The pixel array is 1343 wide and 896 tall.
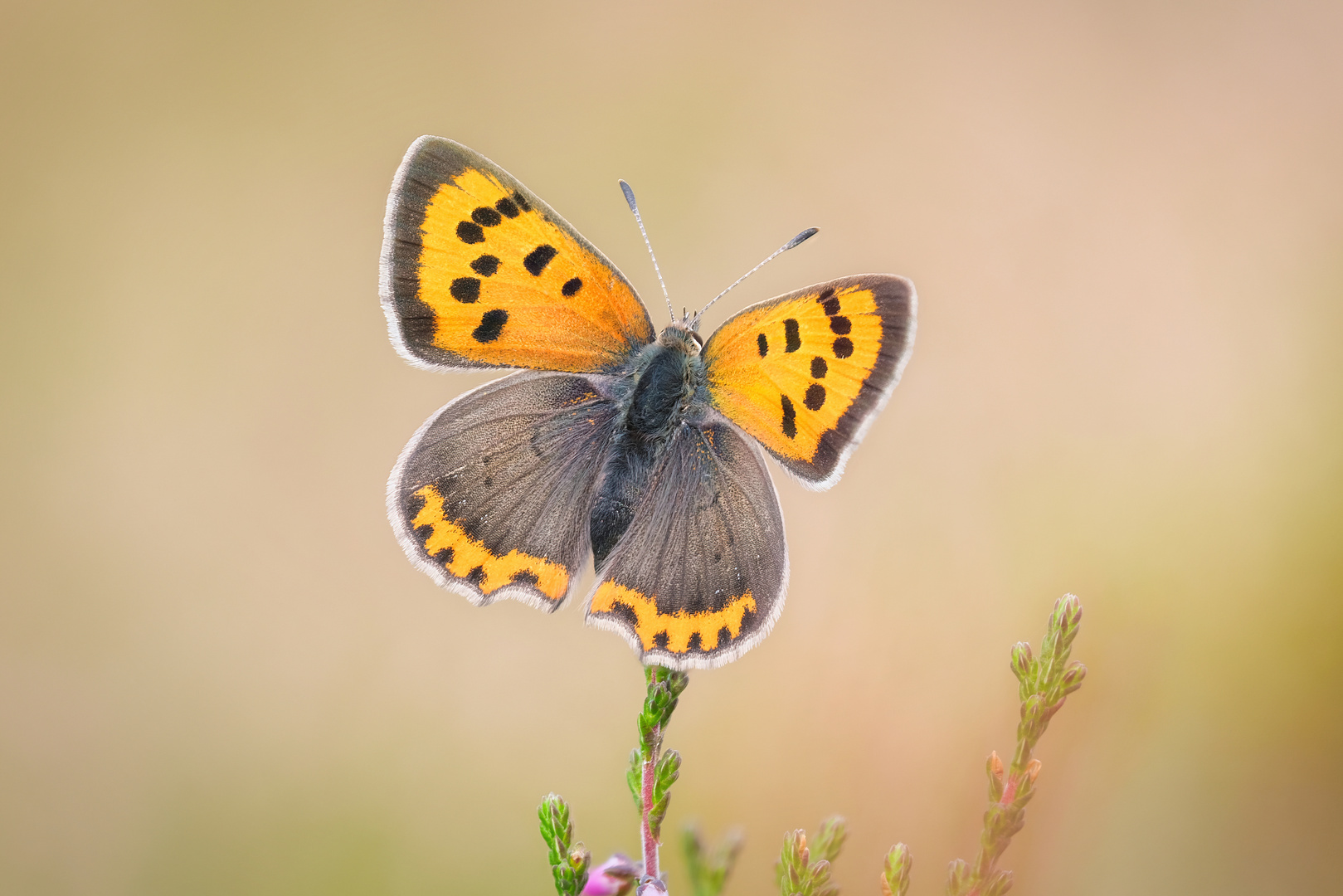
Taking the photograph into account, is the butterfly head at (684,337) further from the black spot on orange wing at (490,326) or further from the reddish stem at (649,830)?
the reddish stem at (649,830)

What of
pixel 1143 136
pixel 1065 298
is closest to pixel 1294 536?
pixel 1065 298

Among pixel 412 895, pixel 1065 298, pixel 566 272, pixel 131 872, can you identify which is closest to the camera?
pixel 566 272

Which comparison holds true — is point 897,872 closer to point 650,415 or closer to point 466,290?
point 650,415

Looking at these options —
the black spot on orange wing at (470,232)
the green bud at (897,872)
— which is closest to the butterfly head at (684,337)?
the black spot on orange wing at (470,232)

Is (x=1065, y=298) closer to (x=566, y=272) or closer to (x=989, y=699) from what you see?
(x=989, y=699)

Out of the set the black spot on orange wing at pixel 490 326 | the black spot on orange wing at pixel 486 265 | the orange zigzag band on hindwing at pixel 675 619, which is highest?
the black spot on orange wing at pixel 486 265

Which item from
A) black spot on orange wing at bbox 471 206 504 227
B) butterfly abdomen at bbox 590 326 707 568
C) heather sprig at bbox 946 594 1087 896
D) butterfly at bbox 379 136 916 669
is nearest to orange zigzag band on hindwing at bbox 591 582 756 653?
butterfly at bbox 379 136 916 669

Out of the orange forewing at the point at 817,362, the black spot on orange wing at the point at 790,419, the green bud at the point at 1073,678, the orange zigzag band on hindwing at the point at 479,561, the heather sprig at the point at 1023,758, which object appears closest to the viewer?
the heather sprig at the point at 1023,758
